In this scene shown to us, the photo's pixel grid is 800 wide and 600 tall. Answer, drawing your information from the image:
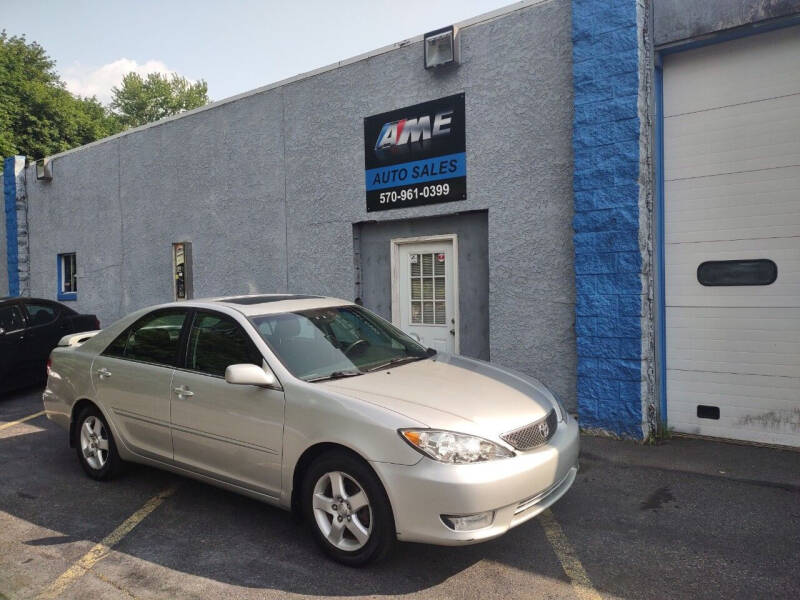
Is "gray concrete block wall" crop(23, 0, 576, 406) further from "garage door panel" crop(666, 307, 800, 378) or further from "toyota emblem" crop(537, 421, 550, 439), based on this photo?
"toyota emblem" crop(537, 421, 550, 439)

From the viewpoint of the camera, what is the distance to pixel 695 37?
6074 millimetres

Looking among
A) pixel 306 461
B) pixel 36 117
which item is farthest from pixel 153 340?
pixel 36 117

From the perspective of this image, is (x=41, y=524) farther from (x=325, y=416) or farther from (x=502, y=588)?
(x=502, y=588)

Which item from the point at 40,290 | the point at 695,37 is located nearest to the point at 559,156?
the point at 695,37

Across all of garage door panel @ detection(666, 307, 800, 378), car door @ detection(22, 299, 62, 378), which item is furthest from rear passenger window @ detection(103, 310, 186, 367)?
garage door panel @ detection(666, 307, 800, 378)

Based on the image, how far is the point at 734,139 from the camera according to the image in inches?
241

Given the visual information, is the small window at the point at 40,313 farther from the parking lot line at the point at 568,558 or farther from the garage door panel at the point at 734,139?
the garage door panel at the point at 734,139

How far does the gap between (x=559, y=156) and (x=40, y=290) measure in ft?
41.8

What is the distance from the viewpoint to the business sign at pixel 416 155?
7.61m

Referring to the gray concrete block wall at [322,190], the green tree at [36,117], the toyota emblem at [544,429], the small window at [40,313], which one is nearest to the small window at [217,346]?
the toyota emblem at [544,429]

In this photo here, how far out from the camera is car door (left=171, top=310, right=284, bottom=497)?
3.90 metres

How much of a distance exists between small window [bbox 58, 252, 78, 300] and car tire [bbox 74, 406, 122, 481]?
32.0ft

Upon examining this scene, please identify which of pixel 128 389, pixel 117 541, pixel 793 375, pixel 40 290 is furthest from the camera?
pixel 40 290

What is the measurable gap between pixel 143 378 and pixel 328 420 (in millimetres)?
1933
